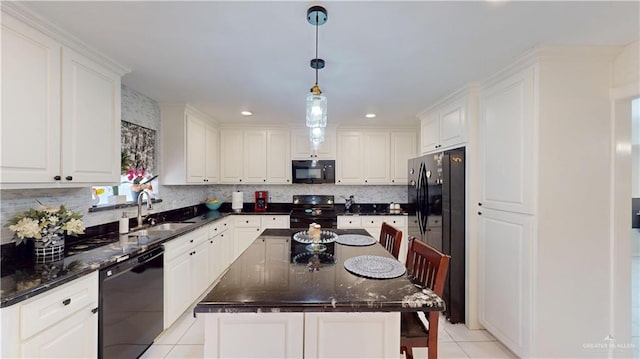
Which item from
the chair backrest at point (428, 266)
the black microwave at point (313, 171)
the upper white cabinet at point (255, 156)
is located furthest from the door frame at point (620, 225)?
the upper white cabinet at point (255, 156)

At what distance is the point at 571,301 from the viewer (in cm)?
189

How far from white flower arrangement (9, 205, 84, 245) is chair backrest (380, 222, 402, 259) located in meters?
2.22

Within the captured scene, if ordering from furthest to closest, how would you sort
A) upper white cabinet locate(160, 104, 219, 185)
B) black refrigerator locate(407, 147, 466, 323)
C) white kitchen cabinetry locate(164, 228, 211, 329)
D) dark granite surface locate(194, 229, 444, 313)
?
upper white cabinet locate(160, 104, 219, 185) < black refrigerator locate(407, 147, 466, 323) < white kitchen cabinetry locate(164, 228, 211, 329) < dark granite surface locate(194, 229, 444, 313)

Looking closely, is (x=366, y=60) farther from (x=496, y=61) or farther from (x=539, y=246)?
(x=539, y=246)

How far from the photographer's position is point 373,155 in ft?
14.6

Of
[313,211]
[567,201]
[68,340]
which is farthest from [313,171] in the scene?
[68,340]

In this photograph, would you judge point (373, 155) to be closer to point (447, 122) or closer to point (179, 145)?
point (447, 122)

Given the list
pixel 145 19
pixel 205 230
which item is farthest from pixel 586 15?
pixel 205 230

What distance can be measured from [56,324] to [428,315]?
6.41 feet

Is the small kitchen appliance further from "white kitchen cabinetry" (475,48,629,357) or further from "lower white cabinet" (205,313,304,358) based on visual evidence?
"white kitchen cabinetry" (475,48,629,357)

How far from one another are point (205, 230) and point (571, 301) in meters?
3.44

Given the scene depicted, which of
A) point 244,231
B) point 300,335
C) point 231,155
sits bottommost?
point 244,231

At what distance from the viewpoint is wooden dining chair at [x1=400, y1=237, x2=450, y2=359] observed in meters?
1.44

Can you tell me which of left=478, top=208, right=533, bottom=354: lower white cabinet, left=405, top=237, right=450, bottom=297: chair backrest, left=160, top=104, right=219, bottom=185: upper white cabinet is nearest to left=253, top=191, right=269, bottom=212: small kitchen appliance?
left=160, top=104, right=219, bottom=185: upper white cabinet
